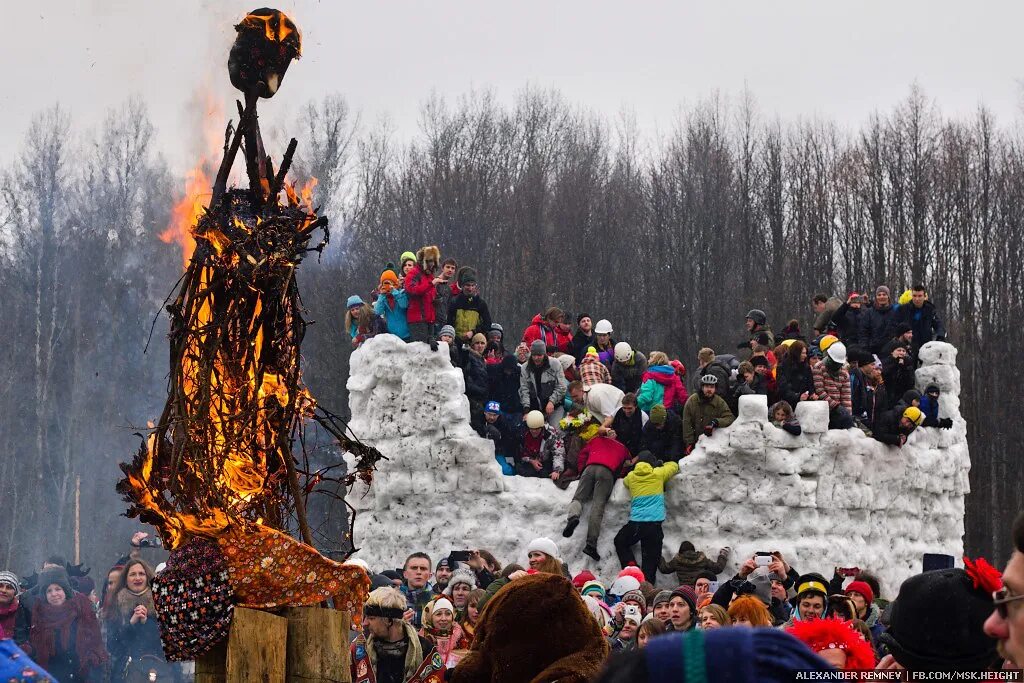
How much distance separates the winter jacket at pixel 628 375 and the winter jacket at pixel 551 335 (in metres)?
0.98

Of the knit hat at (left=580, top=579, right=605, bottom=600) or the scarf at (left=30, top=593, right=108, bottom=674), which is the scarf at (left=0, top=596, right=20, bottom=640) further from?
the knit hat at (left=580, top=579, right=605, bottom=600)

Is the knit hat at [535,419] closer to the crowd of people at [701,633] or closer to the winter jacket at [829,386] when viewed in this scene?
the winter jacket at [829,386]

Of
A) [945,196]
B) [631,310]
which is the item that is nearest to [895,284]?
[945,196]

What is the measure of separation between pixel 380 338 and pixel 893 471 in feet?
19.6

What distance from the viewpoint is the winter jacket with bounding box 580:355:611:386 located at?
58.1 feet

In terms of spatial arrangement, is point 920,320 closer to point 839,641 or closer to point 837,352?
point 837,352

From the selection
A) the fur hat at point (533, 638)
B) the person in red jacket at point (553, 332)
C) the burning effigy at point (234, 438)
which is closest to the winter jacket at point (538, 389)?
the person in red jacket at point (553, 332)

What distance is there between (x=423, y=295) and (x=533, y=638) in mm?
12823

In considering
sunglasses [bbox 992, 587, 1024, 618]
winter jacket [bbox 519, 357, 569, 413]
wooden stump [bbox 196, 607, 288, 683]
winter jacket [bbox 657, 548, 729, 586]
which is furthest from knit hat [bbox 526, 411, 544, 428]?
sunglasses [bbox 992, 587, 1024, 618]

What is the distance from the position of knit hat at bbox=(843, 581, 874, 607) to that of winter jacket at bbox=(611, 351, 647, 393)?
653 cm

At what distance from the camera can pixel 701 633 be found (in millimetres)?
2590

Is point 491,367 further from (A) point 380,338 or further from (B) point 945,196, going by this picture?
(B) point 945,196

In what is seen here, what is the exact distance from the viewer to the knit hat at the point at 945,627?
4.55 meters

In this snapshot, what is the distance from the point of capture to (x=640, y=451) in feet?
54.3
